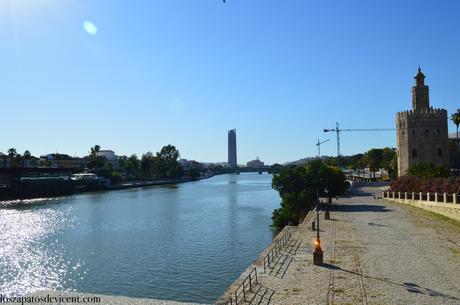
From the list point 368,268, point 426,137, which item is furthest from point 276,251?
point 426,137

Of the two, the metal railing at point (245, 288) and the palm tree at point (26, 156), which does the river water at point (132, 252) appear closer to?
the metal railing at point (245, 288)

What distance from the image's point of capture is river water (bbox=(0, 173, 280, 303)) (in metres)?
27.1

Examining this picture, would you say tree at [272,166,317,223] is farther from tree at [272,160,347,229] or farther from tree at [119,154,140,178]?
tree at [119,154,140,178]

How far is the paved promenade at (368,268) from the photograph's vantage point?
56.9 feet

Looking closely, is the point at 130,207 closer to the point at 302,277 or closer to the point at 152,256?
the point at 152,256

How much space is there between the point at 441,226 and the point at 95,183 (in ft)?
375

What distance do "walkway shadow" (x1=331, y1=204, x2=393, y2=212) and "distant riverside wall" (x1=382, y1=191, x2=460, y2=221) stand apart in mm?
3717

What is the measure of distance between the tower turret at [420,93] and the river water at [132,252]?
36.4 metres

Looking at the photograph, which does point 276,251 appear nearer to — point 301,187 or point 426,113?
point 301,187

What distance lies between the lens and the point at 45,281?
28.4 metres

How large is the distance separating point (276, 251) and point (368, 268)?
5756 mm

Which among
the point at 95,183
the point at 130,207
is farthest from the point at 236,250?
the point at 95,183

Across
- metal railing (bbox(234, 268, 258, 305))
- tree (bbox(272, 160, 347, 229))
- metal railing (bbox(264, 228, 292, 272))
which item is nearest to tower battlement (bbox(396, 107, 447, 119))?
tree (bbox(272, 160, 347, 229))

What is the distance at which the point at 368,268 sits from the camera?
21766 mm
